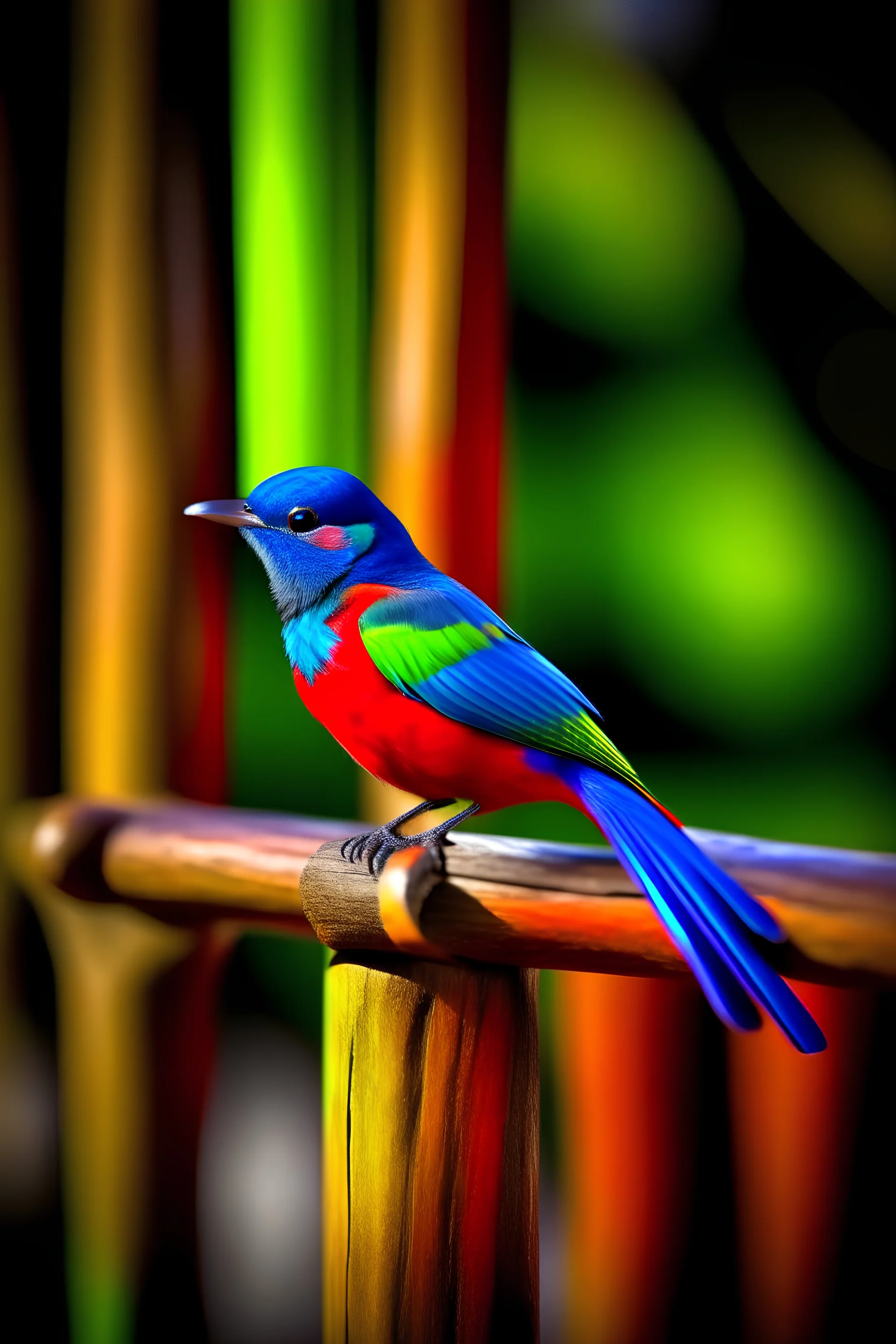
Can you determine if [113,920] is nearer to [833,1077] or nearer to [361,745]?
[361,745]

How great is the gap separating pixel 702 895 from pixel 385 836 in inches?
11.2

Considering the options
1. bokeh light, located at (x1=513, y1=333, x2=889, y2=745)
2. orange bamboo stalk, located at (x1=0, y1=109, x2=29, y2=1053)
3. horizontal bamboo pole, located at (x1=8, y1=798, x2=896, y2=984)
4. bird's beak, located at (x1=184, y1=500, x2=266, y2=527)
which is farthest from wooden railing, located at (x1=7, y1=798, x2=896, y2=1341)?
orange bamboo stalk, located at (x1=0, y1=109, x2=29, y2=1053)

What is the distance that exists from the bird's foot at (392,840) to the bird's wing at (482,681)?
10cm

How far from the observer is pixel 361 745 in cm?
78

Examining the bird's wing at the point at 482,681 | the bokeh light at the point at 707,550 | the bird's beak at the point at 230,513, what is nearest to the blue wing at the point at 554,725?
the bird's wing at the point at 482,681

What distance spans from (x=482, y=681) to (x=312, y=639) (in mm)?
131

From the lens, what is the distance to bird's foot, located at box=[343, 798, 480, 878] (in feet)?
2.69

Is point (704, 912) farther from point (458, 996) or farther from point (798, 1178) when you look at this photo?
point (798, 1178)

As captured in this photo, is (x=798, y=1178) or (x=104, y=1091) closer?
(x=798, y=1178)

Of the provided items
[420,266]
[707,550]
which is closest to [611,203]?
[420,266]

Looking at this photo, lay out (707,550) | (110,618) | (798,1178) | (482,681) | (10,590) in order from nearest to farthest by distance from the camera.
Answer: (482,681), (798,1178), (707,550), (110,618), (10,590)

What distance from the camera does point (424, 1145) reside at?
0.83m

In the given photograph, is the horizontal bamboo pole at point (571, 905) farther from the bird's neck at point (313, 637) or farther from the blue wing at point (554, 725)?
the bird's neck at point (313, 637)

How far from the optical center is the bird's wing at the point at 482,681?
0.75 m
